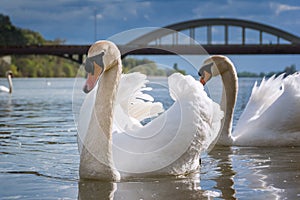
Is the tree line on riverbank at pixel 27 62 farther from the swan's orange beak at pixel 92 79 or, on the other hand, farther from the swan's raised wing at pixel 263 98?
the swan's orange beak at pixel 92 79

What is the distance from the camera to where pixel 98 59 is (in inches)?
216

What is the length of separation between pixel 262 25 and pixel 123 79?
92.9 meters

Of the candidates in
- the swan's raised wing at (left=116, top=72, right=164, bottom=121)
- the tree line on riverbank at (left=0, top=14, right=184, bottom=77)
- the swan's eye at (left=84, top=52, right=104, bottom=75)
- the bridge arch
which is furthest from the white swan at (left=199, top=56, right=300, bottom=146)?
the tree line on riverbank at (left=0, top=14, right=184, bottom=77)

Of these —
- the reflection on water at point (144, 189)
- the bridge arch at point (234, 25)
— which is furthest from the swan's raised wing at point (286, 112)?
the bridge arch at point (234, 25)

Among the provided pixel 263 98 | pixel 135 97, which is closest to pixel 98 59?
pixel 135 97

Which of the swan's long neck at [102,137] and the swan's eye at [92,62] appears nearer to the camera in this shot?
the swan's eye at [92,62]

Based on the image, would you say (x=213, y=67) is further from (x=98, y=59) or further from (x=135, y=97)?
(x=98, y=59)

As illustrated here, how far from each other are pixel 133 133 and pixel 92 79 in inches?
40.5

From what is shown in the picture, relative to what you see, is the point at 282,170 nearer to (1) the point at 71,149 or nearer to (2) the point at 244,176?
(2) the point at 244,176

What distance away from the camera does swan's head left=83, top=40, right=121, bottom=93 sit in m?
5.39

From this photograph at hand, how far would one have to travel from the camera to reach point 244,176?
20.9 ft

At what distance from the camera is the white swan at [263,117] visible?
8.81 m

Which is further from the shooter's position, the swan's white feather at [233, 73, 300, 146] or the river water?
the swan's white feather at [233, 73, 300, 146]

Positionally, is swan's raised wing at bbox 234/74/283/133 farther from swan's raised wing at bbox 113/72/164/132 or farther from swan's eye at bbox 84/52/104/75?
swan's eye at bbox 84/52/104/75
